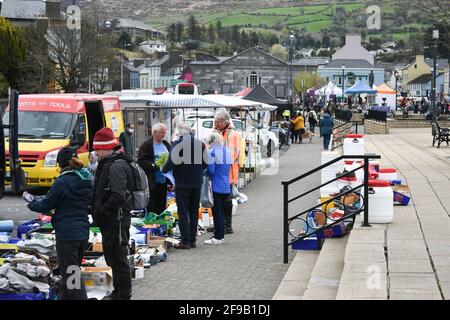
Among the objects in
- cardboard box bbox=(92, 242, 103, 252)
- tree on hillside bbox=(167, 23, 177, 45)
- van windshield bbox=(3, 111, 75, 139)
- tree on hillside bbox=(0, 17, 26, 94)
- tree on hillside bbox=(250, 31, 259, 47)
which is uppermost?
tree on hillside bbox=(250, 31, 259, 47)

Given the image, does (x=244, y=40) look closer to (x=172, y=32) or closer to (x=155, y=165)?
(x=172, y=32)

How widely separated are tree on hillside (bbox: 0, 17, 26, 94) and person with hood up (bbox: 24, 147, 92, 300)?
53.0m

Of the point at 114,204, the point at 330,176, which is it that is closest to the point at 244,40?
the point at 330,176

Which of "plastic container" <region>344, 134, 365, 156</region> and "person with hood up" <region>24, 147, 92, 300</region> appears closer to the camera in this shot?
"person with hood up" <region>24, 147, 92, 300</region>

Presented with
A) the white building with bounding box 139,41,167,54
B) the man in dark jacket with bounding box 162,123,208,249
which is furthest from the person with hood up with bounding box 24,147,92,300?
the white building with bounding box 139,41,167,54

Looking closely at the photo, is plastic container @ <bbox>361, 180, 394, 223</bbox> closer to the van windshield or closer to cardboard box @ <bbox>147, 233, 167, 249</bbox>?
cardboard box @ <bbox>147, 233, 167, 249</bbox>

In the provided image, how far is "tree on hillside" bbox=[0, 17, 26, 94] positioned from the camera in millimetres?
61219

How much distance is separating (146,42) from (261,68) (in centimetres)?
3915

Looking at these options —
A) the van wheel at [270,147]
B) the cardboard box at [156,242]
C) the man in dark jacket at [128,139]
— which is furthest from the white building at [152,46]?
the cardboard box at [156,242]

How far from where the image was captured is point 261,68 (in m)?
157

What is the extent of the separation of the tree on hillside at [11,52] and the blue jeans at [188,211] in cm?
4946

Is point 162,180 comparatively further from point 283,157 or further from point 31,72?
point 31,72

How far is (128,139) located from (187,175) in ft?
33.2
